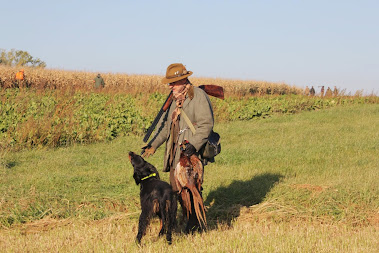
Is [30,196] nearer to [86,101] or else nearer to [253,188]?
[253,188]

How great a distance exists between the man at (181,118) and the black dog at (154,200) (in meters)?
0.51

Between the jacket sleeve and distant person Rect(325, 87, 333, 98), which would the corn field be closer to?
distant person Rect(325, 87, 333, 98)

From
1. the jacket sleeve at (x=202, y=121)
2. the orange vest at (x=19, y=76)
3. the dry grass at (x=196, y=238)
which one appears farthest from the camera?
the orange vest at (x=19, y=76)

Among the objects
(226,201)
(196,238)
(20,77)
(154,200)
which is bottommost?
(226,201)

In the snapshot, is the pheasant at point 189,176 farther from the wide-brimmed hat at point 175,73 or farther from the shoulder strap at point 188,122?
the wide-brimmed hat at point 175,73

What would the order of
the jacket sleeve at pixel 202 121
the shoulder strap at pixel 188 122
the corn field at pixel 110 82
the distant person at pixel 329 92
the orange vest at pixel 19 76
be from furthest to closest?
1. the distant person at pixel 329 92
2. the corn field at pixel 110 82
3. the orange vest at pixel 19 76
4. the shoulder strap at pixel 188 122
5. the jacket sleeve at pixel 202 121

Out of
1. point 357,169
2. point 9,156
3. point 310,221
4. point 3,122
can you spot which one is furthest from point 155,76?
point 310,221

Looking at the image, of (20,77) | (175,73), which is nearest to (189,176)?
(175,73)

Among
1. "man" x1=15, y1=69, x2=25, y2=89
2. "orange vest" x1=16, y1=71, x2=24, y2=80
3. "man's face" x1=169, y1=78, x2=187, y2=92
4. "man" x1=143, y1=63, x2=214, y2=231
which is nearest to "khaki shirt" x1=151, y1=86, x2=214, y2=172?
"man" x1=143, y1=63, x2=214, y2=231

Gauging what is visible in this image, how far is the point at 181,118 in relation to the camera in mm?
6691

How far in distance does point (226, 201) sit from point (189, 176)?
2.96m

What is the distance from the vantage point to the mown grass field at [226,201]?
624cm

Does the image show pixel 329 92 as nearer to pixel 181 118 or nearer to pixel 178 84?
pixel 181 118

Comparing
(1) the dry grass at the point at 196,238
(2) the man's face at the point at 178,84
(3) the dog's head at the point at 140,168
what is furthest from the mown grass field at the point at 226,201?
(2) the man's face at the point at 178,84
